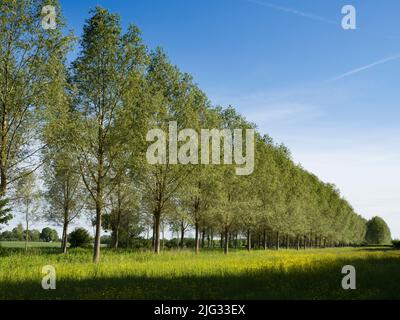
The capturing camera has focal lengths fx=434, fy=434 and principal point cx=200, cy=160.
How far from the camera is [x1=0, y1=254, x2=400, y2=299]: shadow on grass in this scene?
14.6 m

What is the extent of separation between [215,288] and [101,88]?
18441mm

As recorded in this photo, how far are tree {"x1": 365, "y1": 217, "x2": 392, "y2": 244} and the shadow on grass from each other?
18417 centimetres

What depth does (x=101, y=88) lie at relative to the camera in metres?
30.1

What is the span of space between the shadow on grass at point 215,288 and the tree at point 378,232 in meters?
184

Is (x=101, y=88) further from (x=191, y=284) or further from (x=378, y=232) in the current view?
(x=378, y=232)

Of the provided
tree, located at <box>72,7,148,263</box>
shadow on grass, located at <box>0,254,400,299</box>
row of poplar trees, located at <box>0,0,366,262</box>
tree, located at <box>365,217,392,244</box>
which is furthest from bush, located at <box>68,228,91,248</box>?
tree, located at <box>365,217,392,244</box>

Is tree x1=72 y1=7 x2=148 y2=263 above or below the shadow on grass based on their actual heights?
above

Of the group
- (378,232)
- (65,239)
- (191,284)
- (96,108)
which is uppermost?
(96,108)

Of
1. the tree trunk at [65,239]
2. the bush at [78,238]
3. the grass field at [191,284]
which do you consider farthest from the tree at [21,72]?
the bush at [78,238]

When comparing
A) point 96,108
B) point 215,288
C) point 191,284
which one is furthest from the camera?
point 96,108

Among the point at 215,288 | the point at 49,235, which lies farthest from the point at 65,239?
the point at 49,235

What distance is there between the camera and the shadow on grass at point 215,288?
1462cm

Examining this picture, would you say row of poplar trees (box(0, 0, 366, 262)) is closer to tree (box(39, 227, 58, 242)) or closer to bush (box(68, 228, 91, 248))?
bush (box(68, 228, 91, 248))

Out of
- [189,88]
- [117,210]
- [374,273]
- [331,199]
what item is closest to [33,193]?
[117,210]
